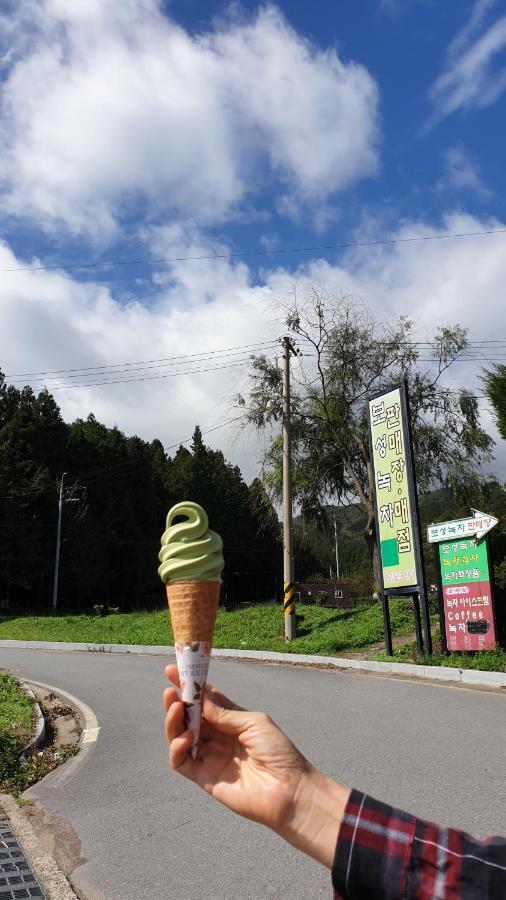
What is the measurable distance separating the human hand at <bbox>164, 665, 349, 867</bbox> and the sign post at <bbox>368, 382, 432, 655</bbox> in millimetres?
14050

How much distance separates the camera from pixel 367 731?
8.67 meters

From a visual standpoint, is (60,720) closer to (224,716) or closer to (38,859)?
(38,859)

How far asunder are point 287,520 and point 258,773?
64.8ft

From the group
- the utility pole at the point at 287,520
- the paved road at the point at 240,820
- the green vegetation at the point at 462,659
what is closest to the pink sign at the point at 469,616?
the green vegetation at the point at 462,659

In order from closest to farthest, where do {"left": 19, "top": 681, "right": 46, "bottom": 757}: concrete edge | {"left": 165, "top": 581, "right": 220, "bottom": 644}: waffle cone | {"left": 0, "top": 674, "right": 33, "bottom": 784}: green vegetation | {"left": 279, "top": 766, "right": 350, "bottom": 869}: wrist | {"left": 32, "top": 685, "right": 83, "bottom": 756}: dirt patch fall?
1. {"left": 279, "top": 766, "right": 350, "bottom": 869}: wrist
2. {"left": 165, "top": 581, "right": 220, "bottom": 644}: waffle cone
3. {"left": 0, "top": 674, "right": 33, "bottom": 784}: green vegetation
4. {"left": 19, "top": 681, "right": 46, "bottom": 757}: concrete edge
5. {"left": 32, "top": 685, "right": 83, "bottom": 756}: dirt patch

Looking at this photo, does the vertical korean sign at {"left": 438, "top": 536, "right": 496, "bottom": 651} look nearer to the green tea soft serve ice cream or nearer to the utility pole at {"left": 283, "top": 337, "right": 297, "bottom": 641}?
the utility pole at {"left": 283, "top": 337, "right": 297, "bottom": 641}

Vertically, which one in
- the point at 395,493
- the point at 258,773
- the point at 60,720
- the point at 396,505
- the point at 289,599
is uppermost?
the point at 395,493

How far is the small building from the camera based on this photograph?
2894cm

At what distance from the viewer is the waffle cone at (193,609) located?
204cm

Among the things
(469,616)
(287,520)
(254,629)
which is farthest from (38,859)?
(254,629)

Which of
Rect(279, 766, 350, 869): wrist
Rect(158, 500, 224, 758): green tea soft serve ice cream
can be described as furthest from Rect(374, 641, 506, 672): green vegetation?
Rect(279, 766, 350, 869): wrist

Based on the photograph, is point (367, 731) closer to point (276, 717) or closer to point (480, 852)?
point (276, 717)

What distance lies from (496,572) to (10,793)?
490 inches

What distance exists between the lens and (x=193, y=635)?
6.66 ft
